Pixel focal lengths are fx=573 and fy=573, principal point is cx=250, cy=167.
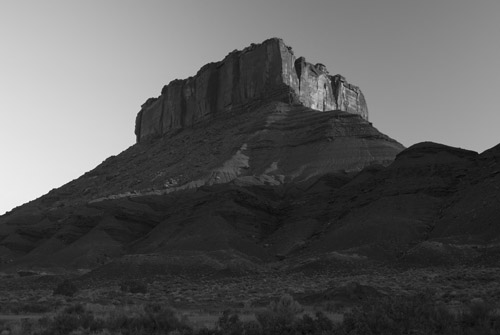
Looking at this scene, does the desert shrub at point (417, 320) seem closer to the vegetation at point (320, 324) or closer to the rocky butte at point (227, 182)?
the vegetation at point (320, 324)

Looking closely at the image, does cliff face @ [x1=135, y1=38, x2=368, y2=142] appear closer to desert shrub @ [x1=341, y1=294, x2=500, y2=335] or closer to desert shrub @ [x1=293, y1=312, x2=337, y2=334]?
desert shrub @ [x1=341, y1=294, x2=500, y2=335]

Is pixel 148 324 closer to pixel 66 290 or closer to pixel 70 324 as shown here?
pixel 70 324

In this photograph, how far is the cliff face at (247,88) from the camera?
418ft

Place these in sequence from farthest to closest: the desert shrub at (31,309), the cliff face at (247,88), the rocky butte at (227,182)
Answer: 1. the cliff face at (247,88)
2. the rocky butte at (227,182)
3. the desert shrub at (31,309)

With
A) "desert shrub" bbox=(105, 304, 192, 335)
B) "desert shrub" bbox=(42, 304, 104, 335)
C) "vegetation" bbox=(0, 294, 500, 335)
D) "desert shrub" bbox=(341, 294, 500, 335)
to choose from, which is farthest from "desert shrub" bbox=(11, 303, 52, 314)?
"desert shrub" bbox=(341, 294, 500, 335)

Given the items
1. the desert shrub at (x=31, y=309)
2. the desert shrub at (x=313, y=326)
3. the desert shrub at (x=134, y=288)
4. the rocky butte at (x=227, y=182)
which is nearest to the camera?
the desert shrub at (x=313, y=326)

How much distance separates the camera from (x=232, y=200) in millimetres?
71375

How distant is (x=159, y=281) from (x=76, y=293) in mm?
8383

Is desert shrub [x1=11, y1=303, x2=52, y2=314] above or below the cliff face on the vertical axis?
below

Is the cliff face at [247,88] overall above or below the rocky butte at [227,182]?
above

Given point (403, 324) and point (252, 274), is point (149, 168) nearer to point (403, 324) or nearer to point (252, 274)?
point (252, 274)

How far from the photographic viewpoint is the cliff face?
127 m

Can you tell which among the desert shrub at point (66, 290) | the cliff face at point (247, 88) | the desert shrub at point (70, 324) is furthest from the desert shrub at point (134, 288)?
the cliff face at point (247, 88)

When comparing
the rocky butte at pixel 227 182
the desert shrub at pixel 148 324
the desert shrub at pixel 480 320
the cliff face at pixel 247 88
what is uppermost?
the cliff face at pixel 247 88
